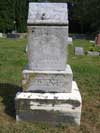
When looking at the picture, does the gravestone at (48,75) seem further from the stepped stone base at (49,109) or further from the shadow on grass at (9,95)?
the shadow on grass at (9,95)

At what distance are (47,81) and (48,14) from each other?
1.21 m

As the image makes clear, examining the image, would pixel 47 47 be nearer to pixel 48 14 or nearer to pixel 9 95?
pixel 48 14

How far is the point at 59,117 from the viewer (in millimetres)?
5723

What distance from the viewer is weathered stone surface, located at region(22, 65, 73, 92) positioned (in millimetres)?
A: 5965

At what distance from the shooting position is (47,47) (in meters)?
5.97

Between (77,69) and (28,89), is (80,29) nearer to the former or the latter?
(77,69)

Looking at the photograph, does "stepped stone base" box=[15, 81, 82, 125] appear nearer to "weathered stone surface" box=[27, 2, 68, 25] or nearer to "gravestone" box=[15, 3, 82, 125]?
"gravestone" box=[15, 3, 82, 125]

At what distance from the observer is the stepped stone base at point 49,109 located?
568cm

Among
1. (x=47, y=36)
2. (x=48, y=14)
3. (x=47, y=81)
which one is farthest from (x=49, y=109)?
(x=48, y=14)

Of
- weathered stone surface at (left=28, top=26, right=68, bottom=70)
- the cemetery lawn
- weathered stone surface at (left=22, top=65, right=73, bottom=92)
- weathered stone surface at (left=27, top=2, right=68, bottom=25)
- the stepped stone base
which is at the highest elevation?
weathered stone surface at (left=27, top=2, right=68, bottom=25)

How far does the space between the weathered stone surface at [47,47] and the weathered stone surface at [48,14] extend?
0.37 ft

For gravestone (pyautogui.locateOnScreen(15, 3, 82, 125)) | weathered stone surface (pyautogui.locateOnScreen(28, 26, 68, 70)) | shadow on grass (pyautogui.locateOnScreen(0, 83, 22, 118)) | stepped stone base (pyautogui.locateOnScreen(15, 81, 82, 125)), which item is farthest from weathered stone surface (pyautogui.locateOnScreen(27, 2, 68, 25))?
shadow on grass (pyautogui.locateOnScreen(0, 83, 22, 118))

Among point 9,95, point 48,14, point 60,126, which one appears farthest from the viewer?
point 9,95

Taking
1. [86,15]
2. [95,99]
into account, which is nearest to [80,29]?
[86,15]
